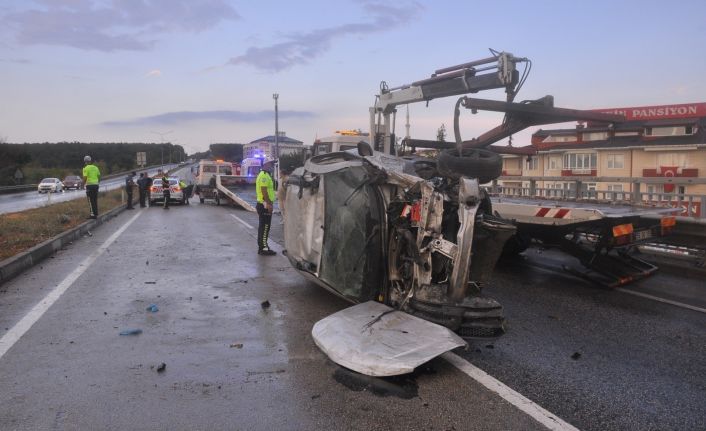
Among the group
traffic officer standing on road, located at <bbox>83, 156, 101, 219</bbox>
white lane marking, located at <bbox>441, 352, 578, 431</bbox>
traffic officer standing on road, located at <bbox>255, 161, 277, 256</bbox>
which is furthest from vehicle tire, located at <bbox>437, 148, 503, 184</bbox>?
traffic officer standing on road, located at <bbox>83, 156, 101, 219</bbox>

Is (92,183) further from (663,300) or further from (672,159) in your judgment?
(672,159)

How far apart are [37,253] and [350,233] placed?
7386 millimetres

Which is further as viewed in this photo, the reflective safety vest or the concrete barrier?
the reflective safety vest

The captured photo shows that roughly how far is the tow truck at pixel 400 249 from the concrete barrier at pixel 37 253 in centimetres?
472

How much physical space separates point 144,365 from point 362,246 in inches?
88.5

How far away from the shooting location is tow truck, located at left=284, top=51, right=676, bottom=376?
15.5 feet

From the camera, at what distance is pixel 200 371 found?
4477 mm

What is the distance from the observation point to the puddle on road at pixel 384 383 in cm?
402

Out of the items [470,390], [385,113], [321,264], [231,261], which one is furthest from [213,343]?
[385,113]

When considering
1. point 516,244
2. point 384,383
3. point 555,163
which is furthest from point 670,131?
point 384,383

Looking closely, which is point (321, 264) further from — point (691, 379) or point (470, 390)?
point (691, 379)

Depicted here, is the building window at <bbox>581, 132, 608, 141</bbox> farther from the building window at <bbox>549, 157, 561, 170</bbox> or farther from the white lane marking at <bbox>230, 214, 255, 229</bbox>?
the white lane marking at <bbox>230, 214, 255, 229</bbox>

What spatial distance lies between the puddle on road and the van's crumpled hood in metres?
0.05

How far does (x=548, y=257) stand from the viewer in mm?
10398
